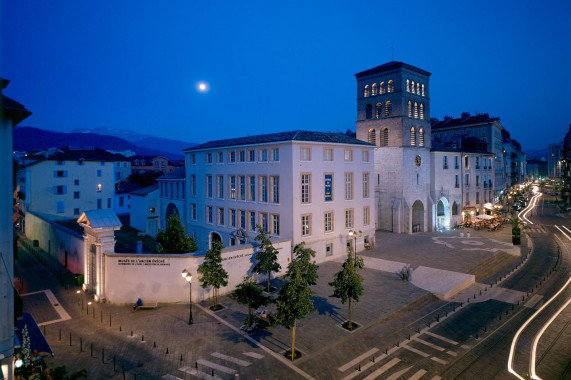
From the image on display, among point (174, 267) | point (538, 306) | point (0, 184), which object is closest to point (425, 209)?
point (538, 306)

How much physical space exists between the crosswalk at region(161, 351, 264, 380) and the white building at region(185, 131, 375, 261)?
15610 mm

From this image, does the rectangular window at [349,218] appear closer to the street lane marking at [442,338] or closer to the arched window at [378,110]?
the street lane marking at [442,338]

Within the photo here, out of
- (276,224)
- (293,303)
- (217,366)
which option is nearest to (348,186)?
(276,224)

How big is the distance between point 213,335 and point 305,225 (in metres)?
15.8

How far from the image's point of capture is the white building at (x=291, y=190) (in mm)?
31750

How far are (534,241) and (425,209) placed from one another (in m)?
13.8

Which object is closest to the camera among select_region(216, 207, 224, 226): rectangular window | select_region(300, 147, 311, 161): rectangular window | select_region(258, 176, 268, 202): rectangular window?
select_region(300, 147, 311, 161): rectangular window

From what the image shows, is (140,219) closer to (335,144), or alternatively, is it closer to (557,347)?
(335,144)

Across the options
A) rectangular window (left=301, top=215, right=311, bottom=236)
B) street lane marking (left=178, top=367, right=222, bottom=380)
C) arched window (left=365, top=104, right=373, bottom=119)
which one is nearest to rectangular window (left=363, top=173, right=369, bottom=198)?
rectangular window (left=301, top=215, right=311, bottom=236)

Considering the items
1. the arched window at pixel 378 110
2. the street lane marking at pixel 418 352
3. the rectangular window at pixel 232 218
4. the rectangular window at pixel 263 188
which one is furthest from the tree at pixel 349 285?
the arched window at pixel 378 110

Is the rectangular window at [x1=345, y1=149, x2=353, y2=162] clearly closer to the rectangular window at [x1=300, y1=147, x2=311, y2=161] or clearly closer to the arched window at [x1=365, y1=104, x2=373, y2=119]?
the rectangular window at [x1=300, y1=147, x2=311, y2=161]

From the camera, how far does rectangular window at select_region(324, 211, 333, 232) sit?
34.2 meters

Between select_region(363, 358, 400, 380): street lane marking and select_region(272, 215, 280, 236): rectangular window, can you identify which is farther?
select_region(272, 215, 280, 236): rectangular window

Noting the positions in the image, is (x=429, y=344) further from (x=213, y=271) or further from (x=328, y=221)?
(x=328, y=221)
